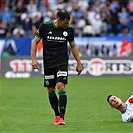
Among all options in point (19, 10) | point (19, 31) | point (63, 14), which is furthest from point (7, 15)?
point (63, 14)

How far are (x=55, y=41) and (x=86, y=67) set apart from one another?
14686mm

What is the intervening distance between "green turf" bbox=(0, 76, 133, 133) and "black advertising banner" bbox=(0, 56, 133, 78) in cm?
64

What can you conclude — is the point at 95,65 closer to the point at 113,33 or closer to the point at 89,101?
the point at 113,33

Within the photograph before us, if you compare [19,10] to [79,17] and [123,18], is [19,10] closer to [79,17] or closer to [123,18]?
[79,17]

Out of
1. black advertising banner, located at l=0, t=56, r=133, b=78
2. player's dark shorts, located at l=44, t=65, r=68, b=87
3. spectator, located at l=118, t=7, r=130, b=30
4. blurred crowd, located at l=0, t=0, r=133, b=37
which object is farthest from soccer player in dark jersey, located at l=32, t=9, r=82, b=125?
spectator, located at l=118, t=7, r=130, b=30

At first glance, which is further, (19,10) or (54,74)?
(19,10)

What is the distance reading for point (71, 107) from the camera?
14820 mm

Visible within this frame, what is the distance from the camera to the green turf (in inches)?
417

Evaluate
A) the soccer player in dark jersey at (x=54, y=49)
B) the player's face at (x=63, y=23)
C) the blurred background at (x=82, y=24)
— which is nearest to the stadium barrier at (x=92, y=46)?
the blurred background at (x=82, y=24)

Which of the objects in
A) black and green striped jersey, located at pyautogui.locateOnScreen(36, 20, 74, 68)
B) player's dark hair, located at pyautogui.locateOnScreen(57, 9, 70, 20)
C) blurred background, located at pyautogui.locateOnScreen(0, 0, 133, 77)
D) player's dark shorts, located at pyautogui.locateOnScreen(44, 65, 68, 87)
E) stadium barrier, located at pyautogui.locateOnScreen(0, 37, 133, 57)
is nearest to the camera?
player's dark hair, located at pyautogui.locateOnScreen(57, 9, 70, 20)

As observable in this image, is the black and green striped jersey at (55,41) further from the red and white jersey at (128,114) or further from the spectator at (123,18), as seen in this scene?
the spectator at (123,18)

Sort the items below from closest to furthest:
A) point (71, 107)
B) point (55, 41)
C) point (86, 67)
Answer: point (55, 41) < point (71, 107) < point (86, 67)

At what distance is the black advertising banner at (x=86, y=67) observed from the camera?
25828mm

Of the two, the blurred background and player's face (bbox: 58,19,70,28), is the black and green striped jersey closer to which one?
player's face (bbox: 58,19,70,28)
